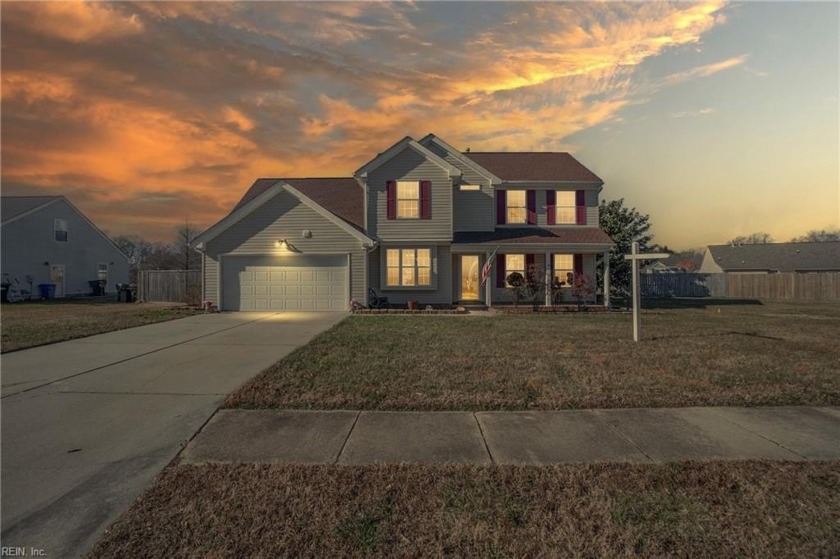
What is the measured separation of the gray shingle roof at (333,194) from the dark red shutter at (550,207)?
9.03m

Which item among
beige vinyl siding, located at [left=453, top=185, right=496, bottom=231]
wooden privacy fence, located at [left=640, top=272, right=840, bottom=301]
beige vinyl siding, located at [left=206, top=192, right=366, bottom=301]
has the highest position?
beige vinyl siding, located at [left=453, top=185, right=496, bottom=231]

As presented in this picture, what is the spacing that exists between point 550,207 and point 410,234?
7.26 metres

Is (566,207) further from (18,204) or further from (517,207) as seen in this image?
(18,204)

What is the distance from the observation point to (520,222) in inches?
746

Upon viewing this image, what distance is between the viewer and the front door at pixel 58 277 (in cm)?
2742

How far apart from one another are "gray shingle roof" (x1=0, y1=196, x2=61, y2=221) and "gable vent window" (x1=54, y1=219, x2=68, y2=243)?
1584mm

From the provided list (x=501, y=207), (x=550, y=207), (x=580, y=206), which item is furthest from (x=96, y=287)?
(x=580, y=206)

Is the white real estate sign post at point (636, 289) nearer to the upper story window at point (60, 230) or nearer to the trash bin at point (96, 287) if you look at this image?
the trash bin at point (96, 287)

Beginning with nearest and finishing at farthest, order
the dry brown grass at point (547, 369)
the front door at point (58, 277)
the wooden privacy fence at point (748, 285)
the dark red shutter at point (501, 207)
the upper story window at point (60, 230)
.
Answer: the dry brown grass at point (547, 369), the dark red shutter at point (501, 207), the wooden privacy fence at point (748, 285), the front door at point (58, 277), the upper story window at point (60, 230)

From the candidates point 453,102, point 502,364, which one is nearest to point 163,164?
point 453,102

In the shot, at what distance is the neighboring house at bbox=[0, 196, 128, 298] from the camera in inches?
988

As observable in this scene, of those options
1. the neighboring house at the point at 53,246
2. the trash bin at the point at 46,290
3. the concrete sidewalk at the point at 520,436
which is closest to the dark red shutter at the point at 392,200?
the concrete sidewalk at the point at 520,436

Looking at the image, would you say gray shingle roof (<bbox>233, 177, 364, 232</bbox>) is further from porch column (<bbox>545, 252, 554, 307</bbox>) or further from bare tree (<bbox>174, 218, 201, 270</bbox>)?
bare tree (<bbox>174, 218, 201, 270</bbox>)

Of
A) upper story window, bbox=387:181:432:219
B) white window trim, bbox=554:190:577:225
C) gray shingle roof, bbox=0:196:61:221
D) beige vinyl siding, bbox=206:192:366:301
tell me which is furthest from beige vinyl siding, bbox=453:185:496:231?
gray shingle roof, bbox=0:196:61:221
